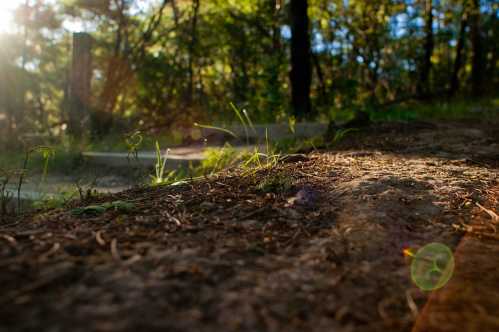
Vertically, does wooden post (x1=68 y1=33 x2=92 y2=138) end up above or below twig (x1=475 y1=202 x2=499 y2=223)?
above

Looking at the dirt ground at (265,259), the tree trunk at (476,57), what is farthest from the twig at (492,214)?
the tree trunk at (476,57)

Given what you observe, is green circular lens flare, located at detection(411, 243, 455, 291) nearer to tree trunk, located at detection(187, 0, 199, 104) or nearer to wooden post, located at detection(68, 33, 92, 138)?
wooden post, located at detection(68, 33, 92, 138)

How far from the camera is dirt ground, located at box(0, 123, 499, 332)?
90 centimetres

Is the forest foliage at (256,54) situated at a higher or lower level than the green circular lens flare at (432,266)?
higher

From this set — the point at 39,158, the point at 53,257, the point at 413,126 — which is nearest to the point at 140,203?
the point at 53,257

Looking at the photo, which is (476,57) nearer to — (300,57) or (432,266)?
(300,57)

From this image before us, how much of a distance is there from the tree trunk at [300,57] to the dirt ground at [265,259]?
433cm

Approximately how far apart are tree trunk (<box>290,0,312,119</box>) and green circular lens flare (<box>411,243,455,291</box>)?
484cm

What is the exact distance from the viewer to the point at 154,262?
113 centimetres

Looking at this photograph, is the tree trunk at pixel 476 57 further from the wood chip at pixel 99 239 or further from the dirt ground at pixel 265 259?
the wood chip at pixel 99 239

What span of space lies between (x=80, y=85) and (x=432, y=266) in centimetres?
610

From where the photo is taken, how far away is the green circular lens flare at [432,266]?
3.79 ft

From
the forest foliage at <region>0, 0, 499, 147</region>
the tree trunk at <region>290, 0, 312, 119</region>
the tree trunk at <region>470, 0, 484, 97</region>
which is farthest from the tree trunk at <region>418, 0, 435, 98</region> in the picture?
the tree trunk at <region>290, 0, 312, 119</region>

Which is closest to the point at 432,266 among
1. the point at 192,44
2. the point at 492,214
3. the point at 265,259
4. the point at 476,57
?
the point at 265,259
